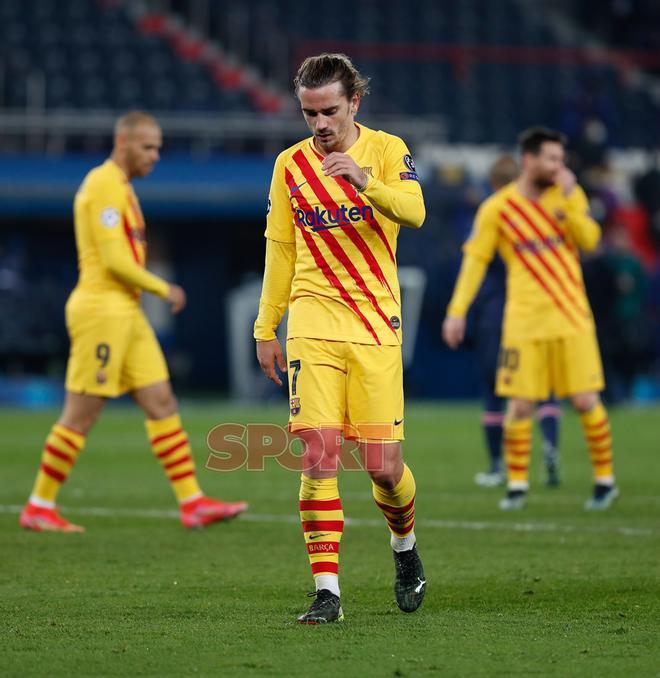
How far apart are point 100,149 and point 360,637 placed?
1677 cm

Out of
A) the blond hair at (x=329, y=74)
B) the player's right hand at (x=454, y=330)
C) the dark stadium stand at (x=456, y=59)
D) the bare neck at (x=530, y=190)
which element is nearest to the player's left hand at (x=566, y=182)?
the bare neck at (x=530, y=190)

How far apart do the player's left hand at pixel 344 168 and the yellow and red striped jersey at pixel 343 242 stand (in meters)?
0.37

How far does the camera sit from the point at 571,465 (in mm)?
12211

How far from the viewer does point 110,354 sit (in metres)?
8.17

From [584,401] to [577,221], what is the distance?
42.4 inches

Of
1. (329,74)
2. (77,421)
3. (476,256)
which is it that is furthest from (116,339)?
(329,74)

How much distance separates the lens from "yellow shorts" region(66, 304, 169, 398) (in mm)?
8180

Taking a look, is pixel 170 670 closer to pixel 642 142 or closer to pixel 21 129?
pixel 21 129

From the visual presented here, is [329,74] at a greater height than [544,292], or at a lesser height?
greater

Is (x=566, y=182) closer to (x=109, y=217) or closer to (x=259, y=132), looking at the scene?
(x=109, y=217)

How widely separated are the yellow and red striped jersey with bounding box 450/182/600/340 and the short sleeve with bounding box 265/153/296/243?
3.63 meters

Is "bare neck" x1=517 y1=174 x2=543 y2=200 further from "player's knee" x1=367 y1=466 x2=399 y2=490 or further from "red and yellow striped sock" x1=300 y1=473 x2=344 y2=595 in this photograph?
"red and yellow striped sock" x1=300 y1=473 x2=344 y2=595

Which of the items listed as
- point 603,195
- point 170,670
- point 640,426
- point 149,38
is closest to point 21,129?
point 149,38

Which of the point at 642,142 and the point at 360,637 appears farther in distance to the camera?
the point at 642,142
